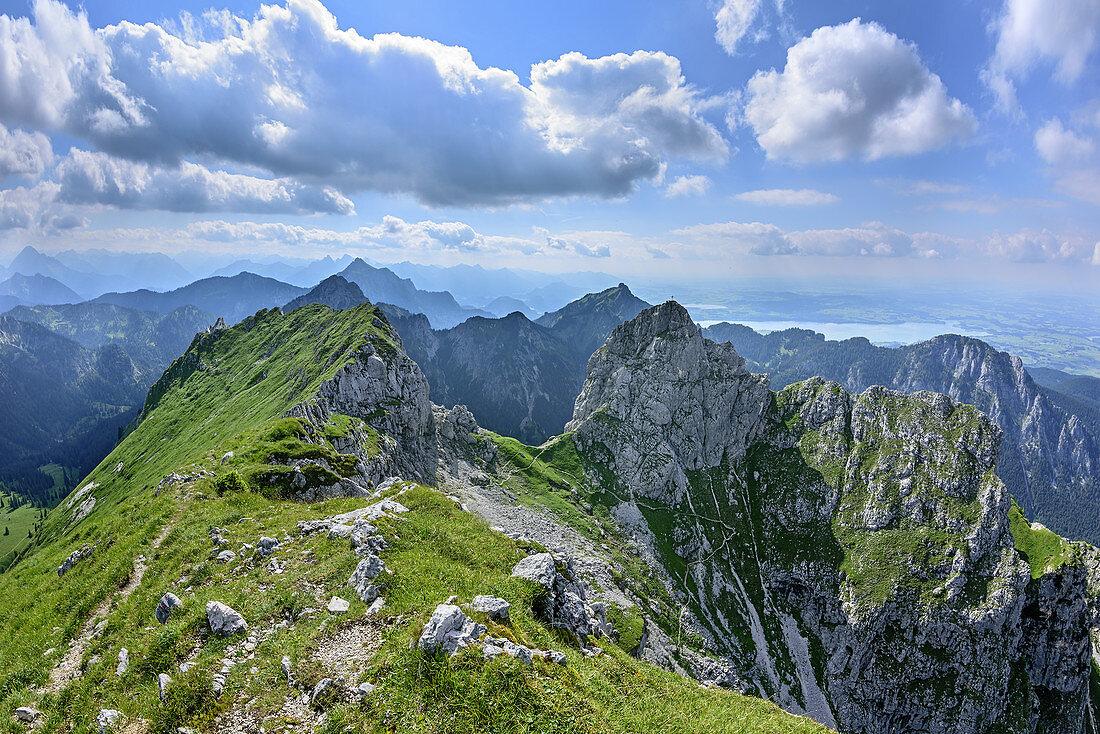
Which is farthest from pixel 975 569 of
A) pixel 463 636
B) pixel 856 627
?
pixel 463 636

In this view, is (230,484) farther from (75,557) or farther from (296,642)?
(296,642)

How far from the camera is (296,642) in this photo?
15.4 metres

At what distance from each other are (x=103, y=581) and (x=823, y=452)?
6728 inches

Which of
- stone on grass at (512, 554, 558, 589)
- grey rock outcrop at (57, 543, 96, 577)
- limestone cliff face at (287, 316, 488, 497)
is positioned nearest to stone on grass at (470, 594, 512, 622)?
stone on grass at (512, 554, 558, 589)

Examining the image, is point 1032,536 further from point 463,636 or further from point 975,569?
point 463,636

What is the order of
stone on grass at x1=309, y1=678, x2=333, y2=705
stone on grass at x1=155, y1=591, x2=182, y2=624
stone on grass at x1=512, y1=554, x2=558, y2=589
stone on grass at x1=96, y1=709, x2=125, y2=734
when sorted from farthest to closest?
1. stone on grass at x1=512, y1=554, x2=558, y2=589
2. stone on grass at x1=155, y1=591, x2=182, y2=624
3. stone on grass at x1=309, y1=678, x2=333, y2=705
4. stone on grass at x1=96, y1=709, x2=125, y2=734

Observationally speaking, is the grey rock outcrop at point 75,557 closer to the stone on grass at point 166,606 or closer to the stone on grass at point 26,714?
the stone on grass at point 166,606

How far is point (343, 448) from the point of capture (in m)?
78.0

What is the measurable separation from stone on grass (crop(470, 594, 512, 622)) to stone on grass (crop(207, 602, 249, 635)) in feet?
28.1

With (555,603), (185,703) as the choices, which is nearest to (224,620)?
(185,703)

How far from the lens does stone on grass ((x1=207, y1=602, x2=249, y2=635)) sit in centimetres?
1575

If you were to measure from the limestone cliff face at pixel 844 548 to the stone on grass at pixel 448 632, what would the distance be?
87065 mm

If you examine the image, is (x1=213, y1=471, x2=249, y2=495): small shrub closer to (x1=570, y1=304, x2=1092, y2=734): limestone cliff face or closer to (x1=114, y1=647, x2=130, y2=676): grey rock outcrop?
(x1=114, y1=647, x2=130, y2=676): grey rock outcrop

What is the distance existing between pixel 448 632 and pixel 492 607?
2407 millimetres
